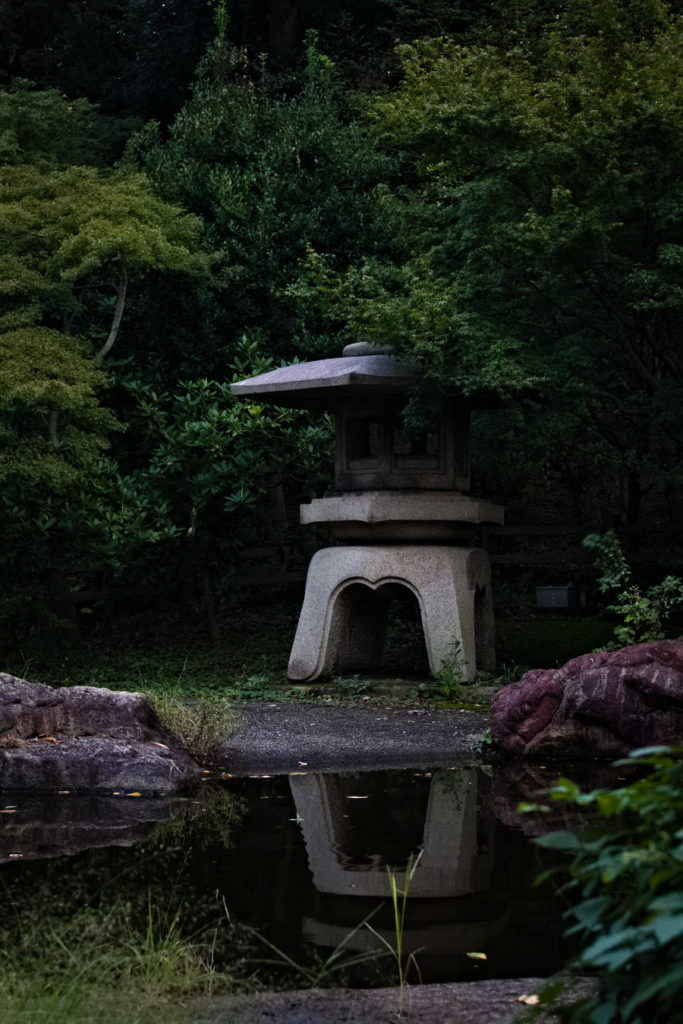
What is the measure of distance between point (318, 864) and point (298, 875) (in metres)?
0.26

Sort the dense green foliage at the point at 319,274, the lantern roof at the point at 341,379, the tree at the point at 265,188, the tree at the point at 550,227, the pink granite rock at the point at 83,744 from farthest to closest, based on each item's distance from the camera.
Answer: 1. the tree at the point at 265,188
2. the lantern roof at the point at 341,379
3. the dense green foliage at the point at 319,274
4. the tree at the point at 550,227
5. the pink granite rock at the point at 83,744

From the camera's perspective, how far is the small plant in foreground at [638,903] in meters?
1.86

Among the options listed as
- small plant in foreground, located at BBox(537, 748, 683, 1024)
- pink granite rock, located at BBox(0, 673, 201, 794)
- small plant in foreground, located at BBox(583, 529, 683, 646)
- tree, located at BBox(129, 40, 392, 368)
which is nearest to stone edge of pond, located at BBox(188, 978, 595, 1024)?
small plant in foreground, located at BBox(537, 748, 683, 1024)

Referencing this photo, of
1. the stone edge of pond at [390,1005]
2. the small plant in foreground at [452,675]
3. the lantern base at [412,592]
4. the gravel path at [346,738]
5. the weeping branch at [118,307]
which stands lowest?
the gravel path at [346,738]

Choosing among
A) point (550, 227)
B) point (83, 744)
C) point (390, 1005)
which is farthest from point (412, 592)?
point (390, 1005)

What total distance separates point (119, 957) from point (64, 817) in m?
3.02

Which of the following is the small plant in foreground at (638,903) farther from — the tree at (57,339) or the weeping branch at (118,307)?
the weeping branch at (118,307)

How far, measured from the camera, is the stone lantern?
11.4 meters

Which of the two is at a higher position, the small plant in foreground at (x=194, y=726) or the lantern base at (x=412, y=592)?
the lantern base at (x=412, y=592)

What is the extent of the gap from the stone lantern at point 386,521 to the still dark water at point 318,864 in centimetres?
354

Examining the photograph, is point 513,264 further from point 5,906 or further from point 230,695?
point 5,906

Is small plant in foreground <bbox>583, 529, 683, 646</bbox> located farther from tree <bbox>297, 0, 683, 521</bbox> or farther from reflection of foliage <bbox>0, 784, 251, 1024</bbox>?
reflection of foliage <bbox>0, 784, 251, 1024</bbox>

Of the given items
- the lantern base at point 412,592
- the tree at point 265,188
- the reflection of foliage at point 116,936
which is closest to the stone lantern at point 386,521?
the lantern base at point 412,592

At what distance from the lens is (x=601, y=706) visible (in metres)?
8.11
